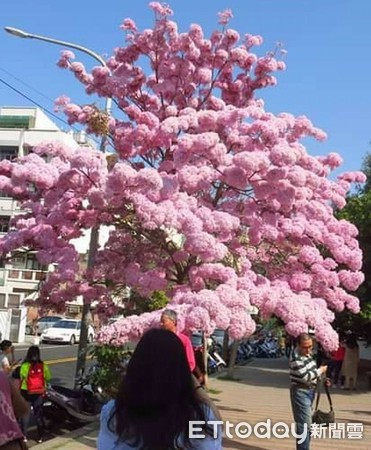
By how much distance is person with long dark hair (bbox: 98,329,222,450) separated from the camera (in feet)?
7.98

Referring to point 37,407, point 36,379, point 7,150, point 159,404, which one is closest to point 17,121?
point 7,150

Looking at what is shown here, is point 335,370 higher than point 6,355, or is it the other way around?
point 6,355

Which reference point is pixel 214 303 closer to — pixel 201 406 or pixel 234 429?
pixel 234 429

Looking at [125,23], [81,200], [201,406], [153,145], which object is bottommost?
[201,406]

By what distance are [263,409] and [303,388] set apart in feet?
21.6

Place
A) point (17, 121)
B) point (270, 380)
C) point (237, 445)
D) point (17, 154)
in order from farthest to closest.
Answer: point (17, 121) < point (17, 154) < point (270, 380) < point (237, 445)

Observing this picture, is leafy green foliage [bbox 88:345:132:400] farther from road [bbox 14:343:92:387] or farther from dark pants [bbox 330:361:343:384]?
dark pants [bbox 330:361:343:384]

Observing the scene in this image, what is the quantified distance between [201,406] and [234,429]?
791 centimetres

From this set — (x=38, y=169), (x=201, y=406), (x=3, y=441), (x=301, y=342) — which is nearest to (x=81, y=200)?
(x=38, y=169)

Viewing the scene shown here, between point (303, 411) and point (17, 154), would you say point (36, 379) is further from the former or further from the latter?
point (17, 154)

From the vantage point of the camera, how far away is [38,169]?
31.4ft

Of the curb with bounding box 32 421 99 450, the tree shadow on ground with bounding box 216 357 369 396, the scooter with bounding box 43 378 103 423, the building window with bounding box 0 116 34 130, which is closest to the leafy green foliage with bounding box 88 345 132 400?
the scooter with bounding box 43 378 103 423

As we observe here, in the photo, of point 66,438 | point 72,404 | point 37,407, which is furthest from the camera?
point 72,404

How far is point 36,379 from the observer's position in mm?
9219
